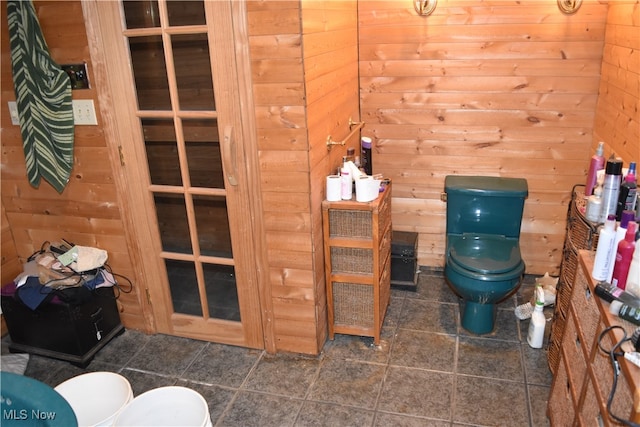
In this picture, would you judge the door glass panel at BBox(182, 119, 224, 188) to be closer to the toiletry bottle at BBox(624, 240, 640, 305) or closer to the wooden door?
the wooden door

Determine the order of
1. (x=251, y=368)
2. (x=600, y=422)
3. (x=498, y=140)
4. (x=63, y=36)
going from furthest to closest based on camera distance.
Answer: (x=498, y=140), (x=251, y=368), (x=63, y=36), (x=600, y=422)

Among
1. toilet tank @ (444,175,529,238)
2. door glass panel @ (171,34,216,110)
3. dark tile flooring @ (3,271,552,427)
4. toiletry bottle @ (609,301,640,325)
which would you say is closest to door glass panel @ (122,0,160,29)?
door glass panel @ (171,34,216,110)

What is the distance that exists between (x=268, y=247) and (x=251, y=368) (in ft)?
2.07

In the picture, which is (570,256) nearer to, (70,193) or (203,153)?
(203,153)

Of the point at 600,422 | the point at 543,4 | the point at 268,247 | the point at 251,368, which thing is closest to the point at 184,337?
the point at 251,368

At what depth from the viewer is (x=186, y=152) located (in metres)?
2.39

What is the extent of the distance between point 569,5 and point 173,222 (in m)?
2.41

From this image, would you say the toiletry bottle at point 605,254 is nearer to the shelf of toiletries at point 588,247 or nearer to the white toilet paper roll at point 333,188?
the shelf of toiletries at point 588,247

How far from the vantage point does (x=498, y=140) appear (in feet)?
9.96

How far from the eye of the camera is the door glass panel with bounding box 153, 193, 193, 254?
2525 mm

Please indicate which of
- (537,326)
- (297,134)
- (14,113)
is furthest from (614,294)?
(14,113)

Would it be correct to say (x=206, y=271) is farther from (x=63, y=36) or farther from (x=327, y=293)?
(x=63, y=36)

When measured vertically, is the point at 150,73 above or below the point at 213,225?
above

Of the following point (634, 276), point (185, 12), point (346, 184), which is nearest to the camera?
point (634, 276)
